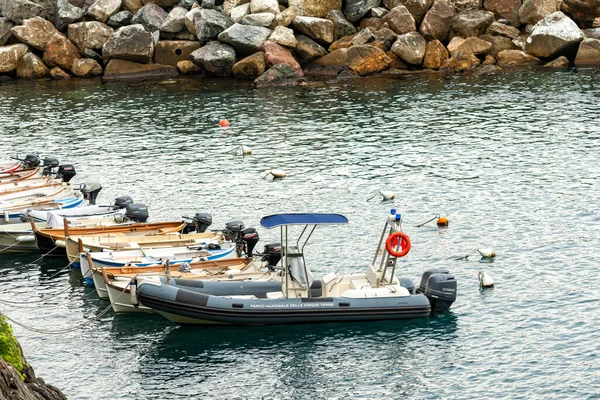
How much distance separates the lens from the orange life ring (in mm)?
28192

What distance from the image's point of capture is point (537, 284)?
30.8m

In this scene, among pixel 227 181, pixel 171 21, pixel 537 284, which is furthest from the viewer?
pixel 171 21

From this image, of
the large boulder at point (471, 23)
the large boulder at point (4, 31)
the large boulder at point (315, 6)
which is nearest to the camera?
the large boulder at point (471, 23)

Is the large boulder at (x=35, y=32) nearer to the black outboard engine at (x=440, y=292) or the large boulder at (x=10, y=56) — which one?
the large boulder at (x=10, y=56)

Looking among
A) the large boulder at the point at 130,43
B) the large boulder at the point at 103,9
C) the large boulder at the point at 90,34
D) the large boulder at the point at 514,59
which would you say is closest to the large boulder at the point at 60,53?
the large boulder at the point at 90,34

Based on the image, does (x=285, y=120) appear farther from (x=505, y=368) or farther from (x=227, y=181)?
(x=505, y=368)

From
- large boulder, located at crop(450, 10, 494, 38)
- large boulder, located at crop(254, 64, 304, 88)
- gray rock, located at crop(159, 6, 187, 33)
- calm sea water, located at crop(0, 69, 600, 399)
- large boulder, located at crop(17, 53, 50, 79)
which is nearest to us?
calm sea water, located at crop(0, 69, 600, 399)

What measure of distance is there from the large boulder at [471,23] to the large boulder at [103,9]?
26.1 meters

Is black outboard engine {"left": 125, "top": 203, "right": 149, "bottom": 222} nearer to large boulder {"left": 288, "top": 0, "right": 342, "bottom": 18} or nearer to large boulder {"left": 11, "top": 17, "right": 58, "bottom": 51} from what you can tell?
large boulder {"left": 288, "top": 0, "right": 342, "bottom": 18}

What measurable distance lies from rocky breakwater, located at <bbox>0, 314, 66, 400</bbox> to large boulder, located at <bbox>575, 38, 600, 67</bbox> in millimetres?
53597

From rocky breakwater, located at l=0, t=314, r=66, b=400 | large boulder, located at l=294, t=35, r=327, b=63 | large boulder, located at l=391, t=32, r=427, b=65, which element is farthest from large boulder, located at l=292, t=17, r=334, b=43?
rocky breakwater, located at l=0, t=314, r=66, b=400

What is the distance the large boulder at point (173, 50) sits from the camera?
71.8 m

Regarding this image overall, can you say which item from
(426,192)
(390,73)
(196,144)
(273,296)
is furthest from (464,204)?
(390,73)

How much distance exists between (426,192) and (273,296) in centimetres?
1376
